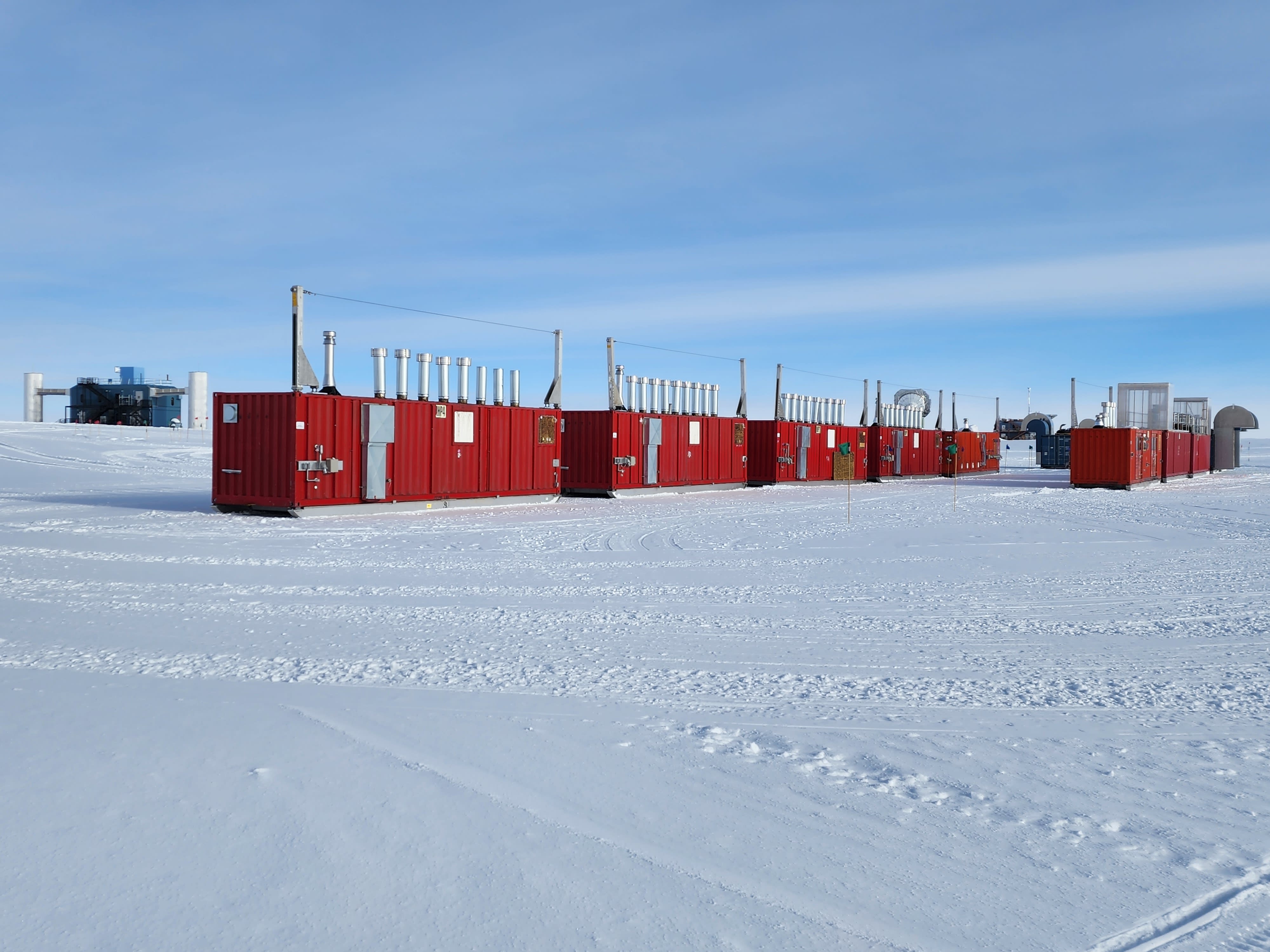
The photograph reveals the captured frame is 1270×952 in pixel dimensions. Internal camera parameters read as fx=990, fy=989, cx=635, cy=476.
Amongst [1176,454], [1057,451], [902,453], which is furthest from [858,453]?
[1057,451]

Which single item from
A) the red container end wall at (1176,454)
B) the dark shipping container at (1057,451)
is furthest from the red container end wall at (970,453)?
the red container end wall at (1176,454)

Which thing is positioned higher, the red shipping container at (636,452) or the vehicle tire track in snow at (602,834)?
the red shipping container at (636,452)

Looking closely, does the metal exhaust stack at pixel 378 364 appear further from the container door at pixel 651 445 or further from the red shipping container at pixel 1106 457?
the red shipping container at pixel 1106 457

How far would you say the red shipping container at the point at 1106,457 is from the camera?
36156mm

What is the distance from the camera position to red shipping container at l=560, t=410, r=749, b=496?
96.3 feet

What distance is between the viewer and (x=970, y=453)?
185 ft

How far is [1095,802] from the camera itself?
4473 mm

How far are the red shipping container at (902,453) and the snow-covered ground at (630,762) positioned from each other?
113 ft

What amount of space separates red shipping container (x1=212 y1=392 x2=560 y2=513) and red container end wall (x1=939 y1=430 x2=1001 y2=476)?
3214 cm

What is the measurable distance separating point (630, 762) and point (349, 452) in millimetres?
17371

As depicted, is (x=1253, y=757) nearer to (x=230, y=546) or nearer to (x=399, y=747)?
(x=399, y=747)

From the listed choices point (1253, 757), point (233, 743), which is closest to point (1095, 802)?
point (1253, 757)

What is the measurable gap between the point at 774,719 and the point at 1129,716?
2.14m

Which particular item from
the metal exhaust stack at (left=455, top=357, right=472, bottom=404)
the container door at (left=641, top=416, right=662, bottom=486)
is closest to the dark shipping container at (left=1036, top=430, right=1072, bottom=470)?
the container door at (left=641, top=416, right=662, bottom=486)
